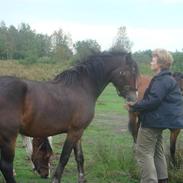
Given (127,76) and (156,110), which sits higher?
(127,76)

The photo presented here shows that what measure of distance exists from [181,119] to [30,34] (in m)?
60.4

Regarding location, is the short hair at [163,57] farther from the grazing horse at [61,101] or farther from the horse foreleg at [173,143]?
the horse foreleg at [173,143]

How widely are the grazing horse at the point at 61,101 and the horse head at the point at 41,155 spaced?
578 mm

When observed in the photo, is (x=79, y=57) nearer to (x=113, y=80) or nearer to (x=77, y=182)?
(x=113, y=80)

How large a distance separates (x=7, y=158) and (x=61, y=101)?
44.1 inches

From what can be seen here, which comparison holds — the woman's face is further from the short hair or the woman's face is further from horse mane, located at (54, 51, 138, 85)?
horse mane, located at (54, 51, 138, 85)

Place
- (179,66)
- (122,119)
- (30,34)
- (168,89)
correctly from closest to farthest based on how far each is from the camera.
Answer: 1. (168,89)
2. (122,119)
3. (179,66)
4. (30,34)

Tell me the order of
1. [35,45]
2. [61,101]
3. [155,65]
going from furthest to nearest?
[35,45] → [61,101] → [155,65]

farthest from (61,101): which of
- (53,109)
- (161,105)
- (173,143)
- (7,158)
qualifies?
(173,143)

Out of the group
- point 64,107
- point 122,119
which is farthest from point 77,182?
point 122,119

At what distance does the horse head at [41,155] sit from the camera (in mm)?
6887

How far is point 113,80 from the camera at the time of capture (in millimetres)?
6449

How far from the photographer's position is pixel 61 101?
583cm

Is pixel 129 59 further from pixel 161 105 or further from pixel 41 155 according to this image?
pixel 41 155
